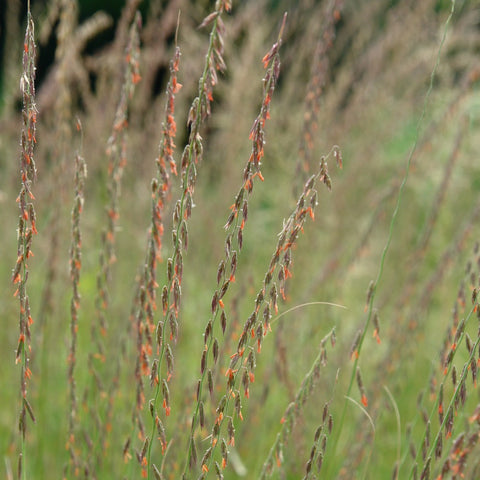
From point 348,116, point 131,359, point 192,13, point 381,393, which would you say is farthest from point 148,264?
point 192,13

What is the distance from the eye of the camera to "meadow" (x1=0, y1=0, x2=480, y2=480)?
0.99 meters

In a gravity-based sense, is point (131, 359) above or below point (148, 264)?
below

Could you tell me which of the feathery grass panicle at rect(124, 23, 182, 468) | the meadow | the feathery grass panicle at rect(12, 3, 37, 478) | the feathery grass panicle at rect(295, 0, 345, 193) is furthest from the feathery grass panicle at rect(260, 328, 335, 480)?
the feathery grass panicle at rect(295, 0, 345, 193)

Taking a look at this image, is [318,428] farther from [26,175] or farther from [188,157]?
[26,175]

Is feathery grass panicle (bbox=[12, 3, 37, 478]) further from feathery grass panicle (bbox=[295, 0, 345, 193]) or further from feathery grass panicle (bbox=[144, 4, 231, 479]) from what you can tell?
feathery grass panicle (bbox=[295, 0, 345, 193])

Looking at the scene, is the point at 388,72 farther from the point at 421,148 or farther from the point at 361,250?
the point at 361,250

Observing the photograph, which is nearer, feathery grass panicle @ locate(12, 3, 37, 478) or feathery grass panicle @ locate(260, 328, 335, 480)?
feathery grass panicle @ locate(12, 3, 37, 478)

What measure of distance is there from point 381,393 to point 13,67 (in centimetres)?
187

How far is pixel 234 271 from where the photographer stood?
95cm

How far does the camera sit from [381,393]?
1.72 meters

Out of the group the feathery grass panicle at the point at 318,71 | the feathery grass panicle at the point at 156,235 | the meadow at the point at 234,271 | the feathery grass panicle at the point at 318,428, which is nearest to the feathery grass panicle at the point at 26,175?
the meadow at the point at 234,271

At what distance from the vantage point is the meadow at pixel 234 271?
990 mm

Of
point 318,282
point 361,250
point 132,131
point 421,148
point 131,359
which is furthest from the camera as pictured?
point 132,131

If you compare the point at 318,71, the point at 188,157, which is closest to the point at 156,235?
the point at 188,157
